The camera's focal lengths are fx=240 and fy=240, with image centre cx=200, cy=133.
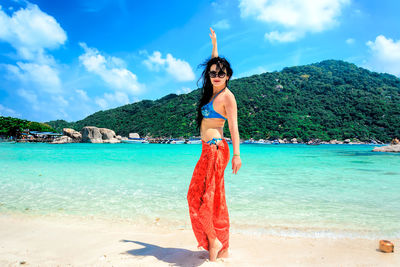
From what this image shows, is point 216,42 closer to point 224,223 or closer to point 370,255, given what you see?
point 224,223

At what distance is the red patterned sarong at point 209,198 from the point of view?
259 cm

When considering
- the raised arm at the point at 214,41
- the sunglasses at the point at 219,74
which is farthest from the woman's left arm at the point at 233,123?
the raised arm at the point at 214,41

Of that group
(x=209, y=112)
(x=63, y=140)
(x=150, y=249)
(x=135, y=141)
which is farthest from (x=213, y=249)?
(x=135, y=141)

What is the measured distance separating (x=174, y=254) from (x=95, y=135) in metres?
Answer: 81.5

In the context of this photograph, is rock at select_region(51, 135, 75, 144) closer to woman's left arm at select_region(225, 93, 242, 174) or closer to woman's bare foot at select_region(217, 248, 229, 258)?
woman's bare foot at select_region(217, 248, 229, 258)

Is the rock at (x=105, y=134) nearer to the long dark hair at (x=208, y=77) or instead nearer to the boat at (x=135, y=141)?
the boat at (x=135, y=141)

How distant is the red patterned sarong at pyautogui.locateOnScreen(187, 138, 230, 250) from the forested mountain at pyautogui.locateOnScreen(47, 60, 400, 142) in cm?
6439

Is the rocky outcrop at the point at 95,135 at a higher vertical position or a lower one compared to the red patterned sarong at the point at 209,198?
higher

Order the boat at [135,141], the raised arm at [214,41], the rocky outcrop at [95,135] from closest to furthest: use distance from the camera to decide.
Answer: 1. the raised arm at [214,41]
2. the rocky outcrop at [95,135]
3. the boat at [135,141]

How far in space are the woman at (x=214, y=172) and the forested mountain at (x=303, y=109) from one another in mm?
64293

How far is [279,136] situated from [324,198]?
73975mm

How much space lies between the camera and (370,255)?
305 centimetres

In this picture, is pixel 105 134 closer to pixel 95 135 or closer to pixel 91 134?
pixel 95 135

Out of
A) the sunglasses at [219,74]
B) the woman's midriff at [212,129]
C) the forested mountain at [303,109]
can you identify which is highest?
the forested mountain at [303,109]
